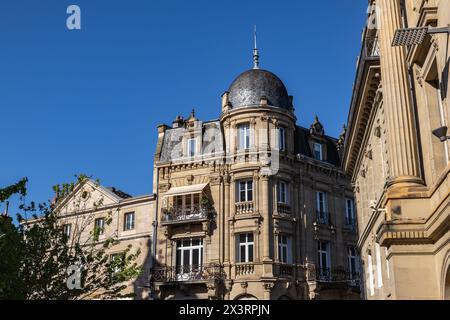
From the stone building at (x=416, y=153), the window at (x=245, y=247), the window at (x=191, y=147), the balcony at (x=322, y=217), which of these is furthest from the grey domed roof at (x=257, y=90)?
the stone building at (x=416, y=153)

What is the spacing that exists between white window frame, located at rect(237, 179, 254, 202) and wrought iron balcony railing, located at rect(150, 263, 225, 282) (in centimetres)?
422

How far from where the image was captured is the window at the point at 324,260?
35.2 m

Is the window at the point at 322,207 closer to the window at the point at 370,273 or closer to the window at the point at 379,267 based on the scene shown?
the window at the point at 370,273

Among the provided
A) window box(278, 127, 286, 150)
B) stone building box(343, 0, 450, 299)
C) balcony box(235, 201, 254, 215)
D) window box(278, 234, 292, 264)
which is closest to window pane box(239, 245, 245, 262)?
balcony box(235, 201, 254, 215)

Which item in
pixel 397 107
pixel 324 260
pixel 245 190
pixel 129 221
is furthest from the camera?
pixel 129 221

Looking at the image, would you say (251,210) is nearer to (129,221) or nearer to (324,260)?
(324,260)

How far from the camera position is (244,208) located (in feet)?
113

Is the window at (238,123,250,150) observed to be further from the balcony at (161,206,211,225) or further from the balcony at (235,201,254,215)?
the balcony at (161,206,211,225)

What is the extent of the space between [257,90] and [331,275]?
39.9 feet

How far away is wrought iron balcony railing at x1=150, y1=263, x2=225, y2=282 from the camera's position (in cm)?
3328

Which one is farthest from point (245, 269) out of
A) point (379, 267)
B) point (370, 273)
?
point (379, 267)

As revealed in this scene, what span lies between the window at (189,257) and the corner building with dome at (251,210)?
6 cm

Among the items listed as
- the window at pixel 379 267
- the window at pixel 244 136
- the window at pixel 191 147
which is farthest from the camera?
the window at pixel 191 147

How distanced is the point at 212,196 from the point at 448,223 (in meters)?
23.7
